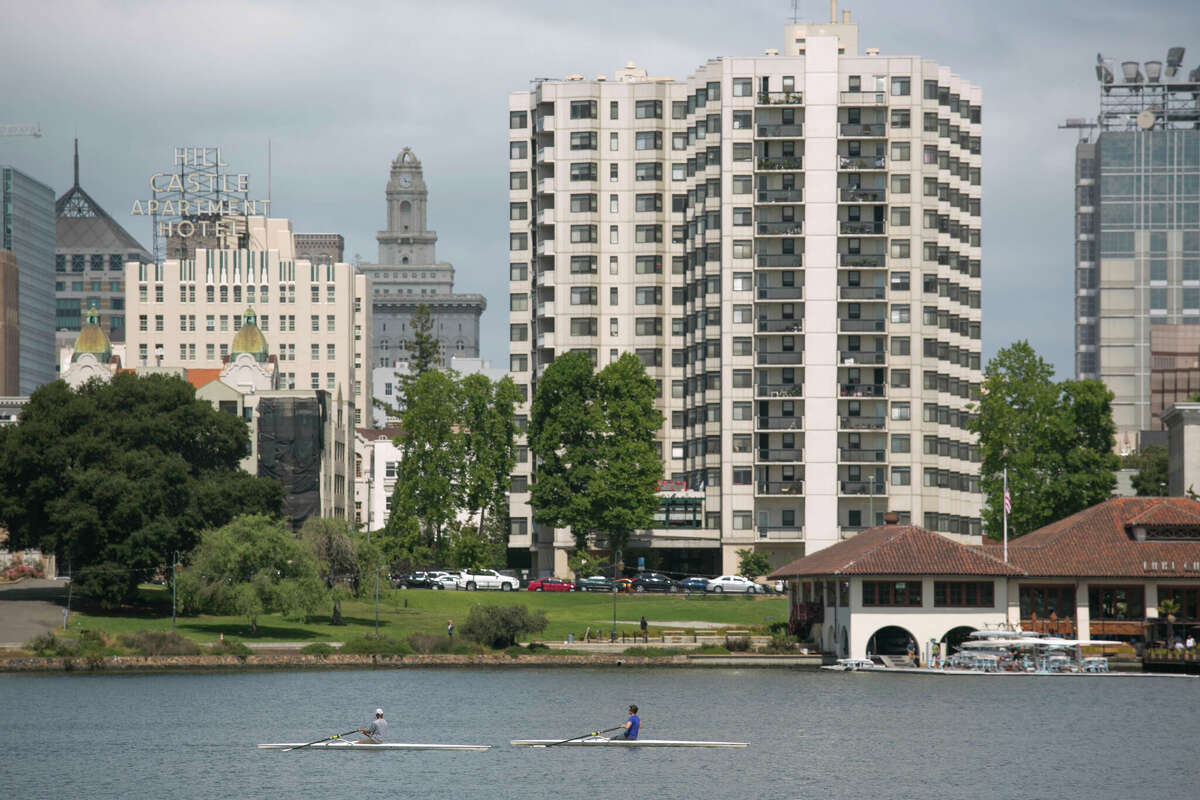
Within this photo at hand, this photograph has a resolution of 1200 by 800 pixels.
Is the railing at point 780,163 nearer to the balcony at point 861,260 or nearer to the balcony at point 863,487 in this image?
the balcony at point 861,260

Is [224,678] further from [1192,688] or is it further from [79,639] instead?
[1192,688]

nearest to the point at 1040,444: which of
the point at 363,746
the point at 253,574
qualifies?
the point at 253,574

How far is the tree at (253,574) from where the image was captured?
116688 millimetres

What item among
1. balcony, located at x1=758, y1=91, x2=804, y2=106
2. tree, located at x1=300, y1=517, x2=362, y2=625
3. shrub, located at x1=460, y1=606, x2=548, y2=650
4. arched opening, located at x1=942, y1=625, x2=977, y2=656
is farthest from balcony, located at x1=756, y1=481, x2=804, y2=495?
shrub, located at x1=460, y1=606, x2=548, y2=650

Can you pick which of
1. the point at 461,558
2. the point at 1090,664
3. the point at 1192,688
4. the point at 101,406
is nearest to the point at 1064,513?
the point at 1090,664

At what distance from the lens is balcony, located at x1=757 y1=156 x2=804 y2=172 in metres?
170

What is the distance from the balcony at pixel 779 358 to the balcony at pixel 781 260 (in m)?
8.57

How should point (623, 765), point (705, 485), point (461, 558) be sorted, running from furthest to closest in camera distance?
point (705, 485) < point (461, 558) < point (623, 765)

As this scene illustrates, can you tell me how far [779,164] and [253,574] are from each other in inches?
2948

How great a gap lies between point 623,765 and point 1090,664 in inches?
1972

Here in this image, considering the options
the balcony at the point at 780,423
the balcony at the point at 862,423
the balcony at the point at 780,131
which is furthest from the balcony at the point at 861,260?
the balcony at the point at 780,423

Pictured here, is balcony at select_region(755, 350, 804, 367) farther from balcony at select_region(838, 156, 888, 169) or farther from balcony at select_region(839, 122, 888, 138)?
balcony at select_region(839, 122, 888, 138)

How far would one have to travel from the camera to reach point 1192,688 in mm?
101562

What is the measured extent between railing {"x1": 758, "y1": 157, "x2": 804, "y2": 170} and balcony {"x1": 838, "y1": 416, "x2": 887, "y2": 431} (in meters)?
25.2
